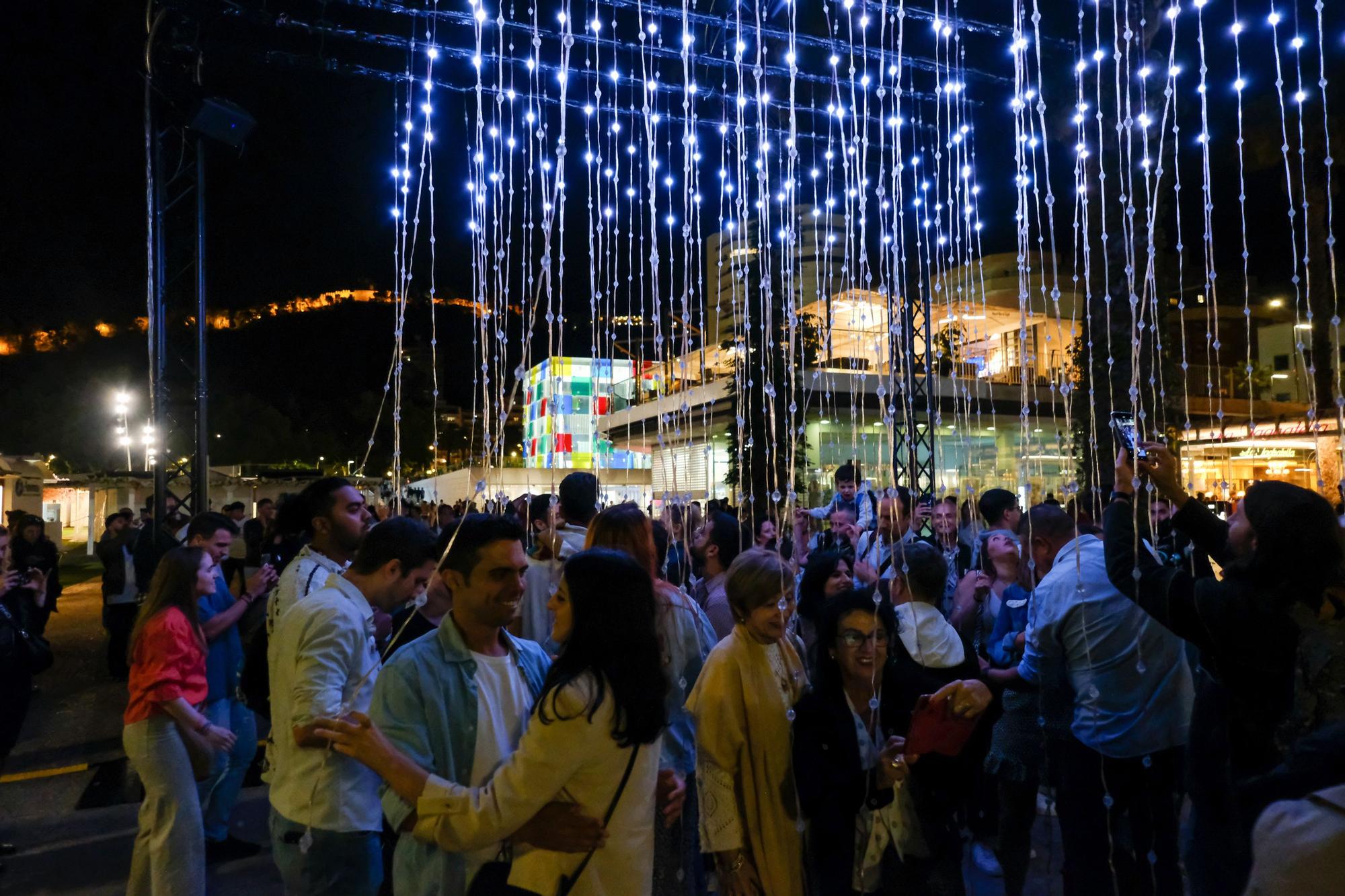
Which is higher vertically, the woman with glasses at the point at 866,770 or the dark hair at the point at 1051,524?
the dark hair at the point at 1051,524

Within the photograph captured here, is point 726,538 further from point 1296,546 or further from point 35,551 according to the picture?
point 35,551

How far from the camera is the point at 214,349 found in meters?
54.7

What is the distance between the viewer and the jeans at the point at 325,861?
218 centimetres

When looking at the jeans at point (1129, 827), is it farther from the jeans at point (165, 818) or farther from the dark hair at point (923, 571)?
the jeans at point (165, 818)

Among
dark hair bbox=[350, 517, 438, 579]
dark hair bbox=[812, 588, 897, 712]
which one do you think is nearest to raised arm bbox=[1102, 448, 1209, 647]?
dark hair bbox=[812, 588, 897, 712]

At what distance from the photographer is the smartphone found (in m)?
2.47

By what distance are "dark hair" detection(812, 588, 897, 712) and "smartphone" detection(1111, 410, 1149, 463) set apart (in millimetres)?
852

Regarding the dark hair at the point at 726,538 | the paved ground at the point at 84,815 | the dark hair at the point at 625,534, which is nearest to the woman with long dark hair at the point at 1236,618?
the dark hair at the point at 625,534

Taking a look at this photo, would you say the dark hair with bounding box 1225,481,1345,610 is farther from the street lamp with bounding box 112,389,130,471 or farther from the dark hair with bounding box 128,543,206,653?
the street lamp with bounding box 112,389,130,471

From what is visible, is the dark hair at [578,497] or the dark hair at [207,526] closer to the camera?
the dark hair at [578,497]

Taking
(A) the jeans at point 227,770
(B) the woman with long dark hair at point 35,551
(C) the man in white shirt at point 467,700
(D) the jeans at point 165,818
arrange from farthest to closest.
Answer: (B) the woman with long dark hair at point 35,551 → (A) the jeans at point 227,770 → (D) the jeans at point 165,818 → (C) the man in white shirt at point 467,700

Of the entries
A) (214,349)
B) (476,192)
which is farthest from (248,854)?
(214,349)

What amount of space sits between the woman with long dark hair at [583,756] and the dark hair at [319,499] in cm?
139

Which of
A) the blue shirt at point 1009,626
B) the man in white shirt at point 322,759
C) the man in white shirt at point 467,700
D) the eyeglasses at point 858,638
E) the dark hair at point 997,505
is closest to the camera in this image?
the man in white shirt at point 467,700
